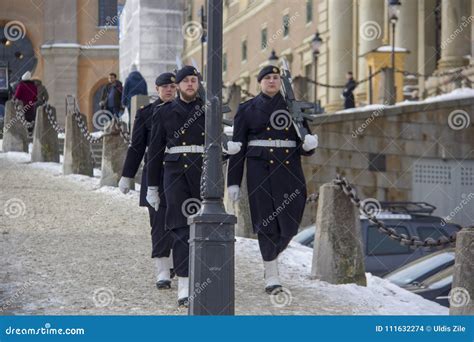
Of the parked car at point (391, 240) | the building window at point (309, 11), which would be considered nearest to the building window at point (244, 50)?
the building window at point (309, 11)

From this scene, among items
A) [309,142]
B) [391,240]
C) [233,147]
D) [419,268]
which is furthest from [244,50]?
[233,147]

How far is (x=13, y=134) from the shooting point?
104 ft

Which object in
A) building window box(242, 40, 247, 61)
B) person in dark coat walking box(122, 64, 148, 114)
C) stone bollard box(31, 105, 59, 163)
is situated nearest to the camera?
person in dark coat walking box(122, 64, 148, 114)

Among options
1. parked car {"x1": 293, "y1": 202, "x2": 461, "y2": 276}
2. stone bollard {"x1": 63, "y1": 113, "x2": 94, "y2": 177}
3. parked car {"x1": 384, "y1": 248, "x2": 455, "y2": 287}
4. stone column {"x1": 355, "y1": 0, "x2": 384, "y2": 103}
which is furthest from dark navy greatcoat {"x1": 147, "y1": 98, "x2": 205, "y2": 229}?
stone column {"x1": 355, "y1": 0, "x2": 384, "y2": 103}

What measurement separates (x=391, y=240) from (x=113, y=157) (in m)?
5.31

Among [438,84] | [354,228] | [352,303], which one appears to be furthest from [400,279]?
[438,84]

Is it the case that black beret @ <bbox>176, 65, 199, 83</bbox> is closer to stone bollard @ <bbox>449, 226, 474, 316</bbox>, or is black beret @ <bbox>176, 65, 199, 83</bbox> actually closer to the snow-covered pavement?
the snow-covered pavement

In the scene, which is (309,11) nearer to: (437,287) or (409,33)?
(409,33)

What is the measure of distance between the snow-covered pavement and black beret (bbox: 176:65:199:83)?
6.25 feet

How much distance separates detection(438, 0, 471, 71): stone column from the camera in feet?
132

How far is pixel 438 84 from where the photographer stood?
37.4 metres

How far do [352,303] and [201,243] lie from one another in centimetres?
274

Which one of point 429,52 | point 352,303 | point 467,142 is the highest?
point 429,52

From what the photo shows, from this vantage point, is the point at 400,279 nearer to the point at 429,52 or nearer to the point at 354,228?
the point at 354,228
